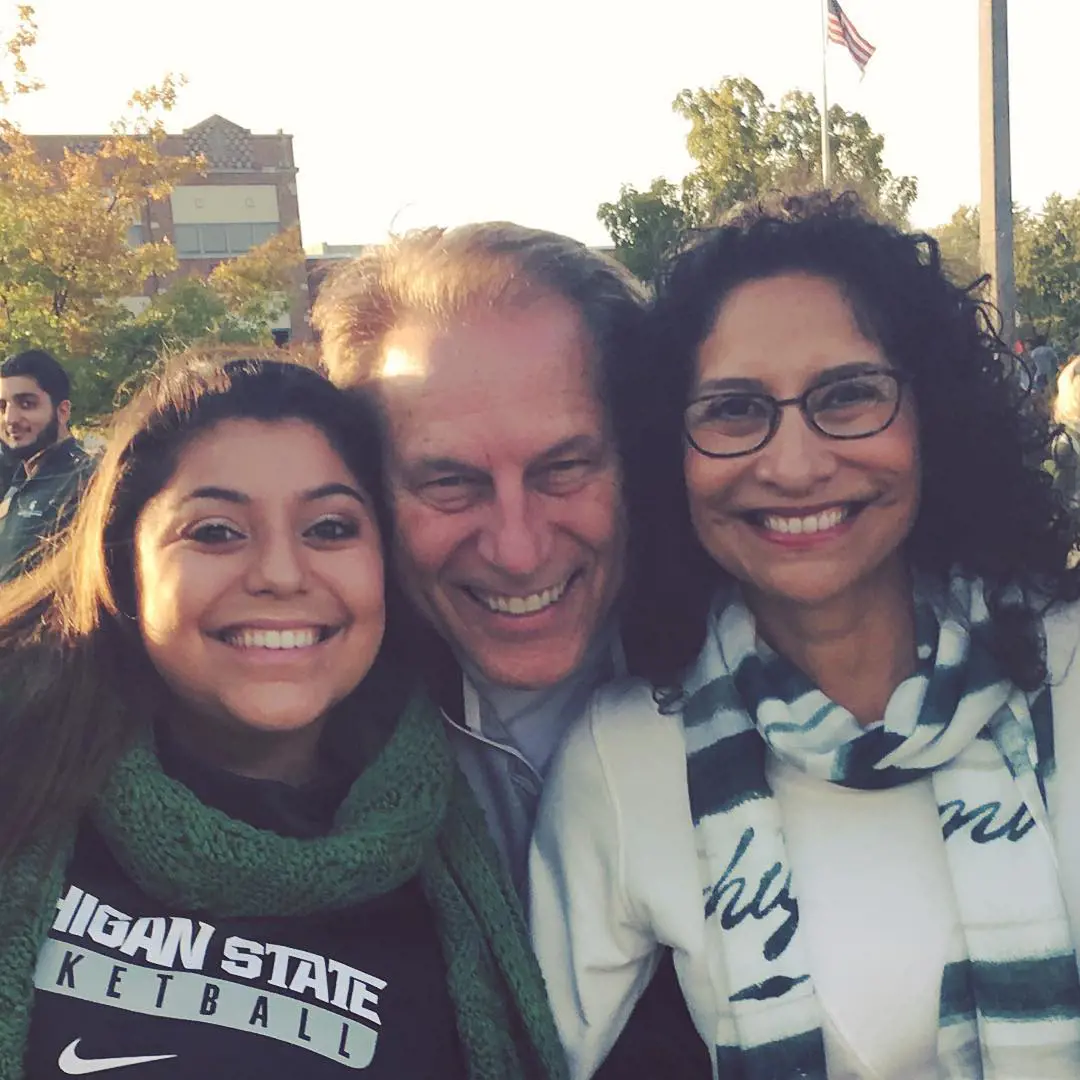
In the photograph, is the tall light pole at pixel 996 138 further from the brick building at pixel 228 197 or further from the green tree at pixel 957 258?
the brick building at pixel 228 197

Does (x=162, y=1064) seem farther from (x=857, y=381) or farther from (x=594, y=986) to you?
(x=857, y=381)

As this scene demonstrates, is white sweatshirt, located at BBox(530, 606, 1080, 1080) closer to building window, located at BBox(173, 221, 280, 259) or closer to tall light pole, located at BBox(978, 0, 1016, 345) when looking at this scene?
tall light pole, located at BBox(978, 0, 1016, 345)

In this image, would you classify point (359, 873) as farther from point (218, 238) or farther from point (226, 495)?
point (218, 238)

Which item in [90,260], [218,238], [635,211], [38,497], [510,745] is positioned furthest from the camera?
[218,238]

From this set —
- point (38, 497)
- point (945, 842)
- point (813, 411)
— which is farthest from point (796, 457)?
point (38, 497)

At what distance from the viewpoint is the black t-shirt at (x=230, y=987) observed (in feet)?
5.70

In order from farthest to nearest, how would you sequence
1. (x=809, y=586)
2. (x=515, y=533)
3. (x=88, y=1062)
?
1. (x=515, y=533)
2. (x=809, y=586)
3. (x=88, y=1062)

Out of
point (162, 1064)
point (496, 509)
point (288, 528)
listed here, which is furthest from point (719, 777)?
point (162, 1064)

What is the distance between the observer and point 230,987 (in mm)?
1815

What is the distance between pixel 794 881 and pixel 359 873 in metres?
0.75

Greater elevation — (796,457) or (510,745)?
(796,457)

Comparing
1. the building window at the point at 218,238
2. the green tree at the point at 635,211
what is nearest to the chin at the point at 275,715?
the green tree at the point at 635,211

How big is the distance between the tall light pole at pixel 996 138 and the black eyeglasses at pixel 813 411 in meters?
6.83

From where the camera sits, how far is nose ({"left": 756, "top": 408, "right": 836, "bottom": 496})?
201 cm
